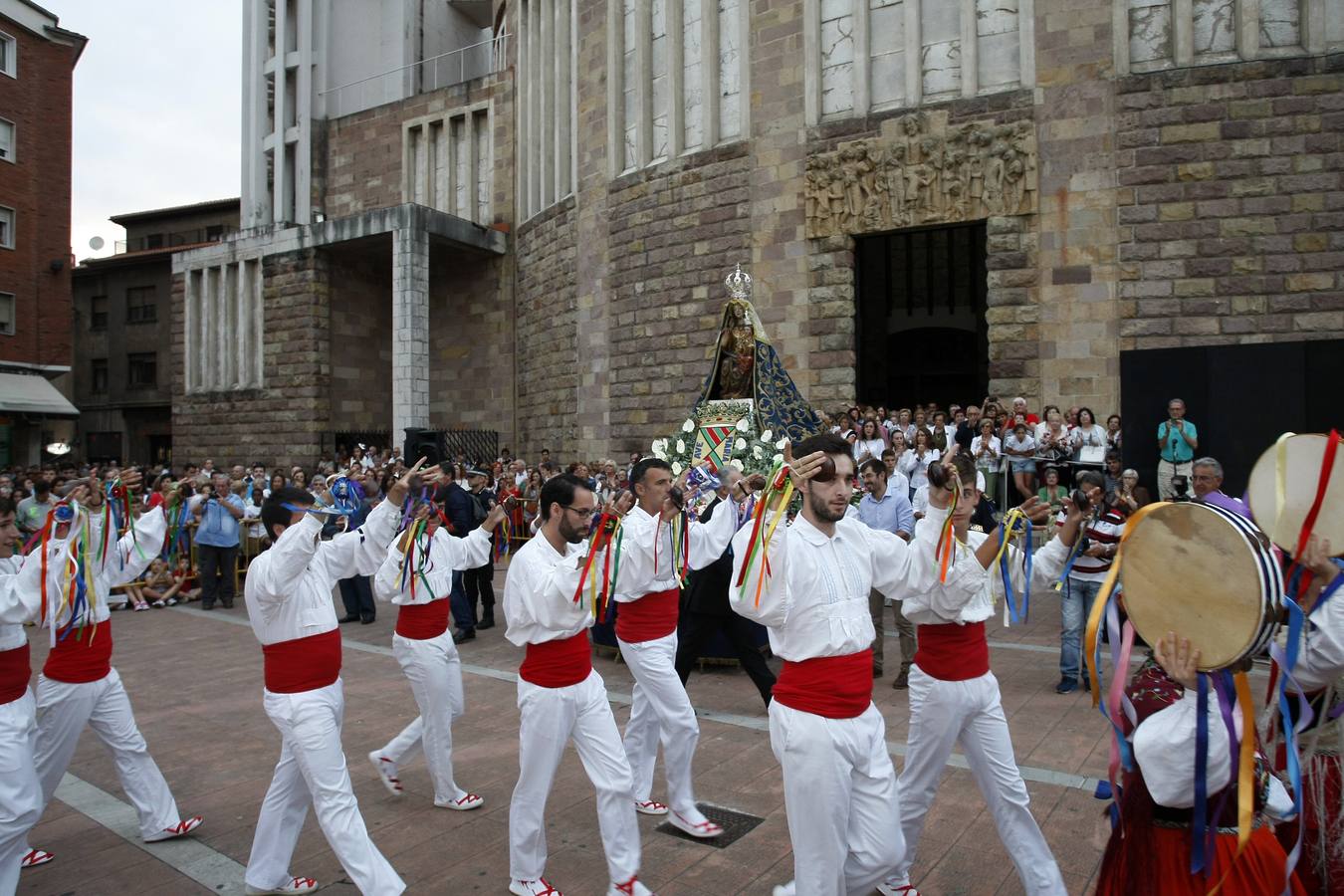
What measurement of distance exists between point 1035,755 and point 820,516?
3.25 metres

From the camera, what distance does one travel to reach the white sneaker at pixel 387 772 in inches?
220

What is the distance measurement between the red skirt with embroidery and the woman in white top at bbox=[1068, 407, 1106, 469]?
35.3 feet

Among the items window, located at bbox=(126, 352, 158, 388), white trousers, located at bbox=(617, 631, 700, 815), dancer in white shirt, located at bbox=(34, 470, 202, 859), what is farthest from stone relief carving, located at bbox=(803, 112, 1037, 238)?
window, located at bbox=(126, 352, 158, 388)

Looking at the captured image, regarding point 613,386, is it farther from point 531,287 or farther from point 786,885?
point 786,885

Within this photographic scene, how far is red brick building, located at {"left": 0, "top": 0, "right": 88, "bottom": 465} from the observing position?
2803 centimetres

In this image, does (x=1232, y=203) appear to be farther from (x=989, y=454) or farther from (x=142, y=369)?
(x=142, y=369)

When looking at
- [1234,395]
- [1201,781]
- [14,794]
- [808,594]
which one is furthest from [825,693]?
[1234,395]

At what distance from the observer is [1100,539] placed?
6.95m

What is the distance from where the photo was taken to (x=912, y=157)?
612 inches

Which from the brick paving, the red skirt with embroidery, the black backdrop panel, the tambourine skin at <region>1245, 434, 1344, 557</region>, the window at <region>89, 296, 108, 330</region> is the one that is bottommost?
the brick paving

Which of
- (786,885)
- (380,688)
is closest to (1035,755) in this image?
(786,885)

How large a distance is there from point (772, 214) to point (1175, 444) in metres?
9.83

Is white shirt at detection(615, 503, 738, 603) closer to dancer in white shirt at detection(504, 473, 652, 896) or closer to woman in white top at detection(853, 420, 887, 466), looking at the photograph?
dancer in white shirt at detection(504, 473, 652, 896)

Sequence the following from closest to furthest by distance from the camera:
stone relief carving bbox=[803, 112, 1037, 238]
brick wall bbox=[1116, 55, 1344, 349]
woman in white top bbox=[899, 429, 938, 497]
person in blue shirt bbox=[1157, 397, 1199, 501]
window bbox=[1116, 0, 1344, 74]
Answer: person in blue shirt bbox=[1157, 397, 1199, 501]
woman in white top bbox=[899, 429, 938, 497]
brick wall bbox=[1116, 55, 1344, 349]
window bbox=[1116, 0, 1344, 74]
stone relief carving bbox=[803, 112, 1037, 238]
